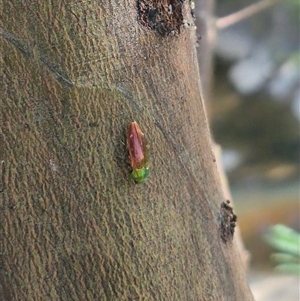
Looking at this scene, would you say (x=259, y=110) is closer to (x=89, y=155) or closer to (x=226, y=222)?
(x=226, y=222)

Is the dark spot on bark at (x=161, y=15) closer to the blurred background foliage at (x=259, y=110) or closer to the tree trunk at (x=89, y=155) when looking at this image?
the tree trunk at (x=89, y=155)

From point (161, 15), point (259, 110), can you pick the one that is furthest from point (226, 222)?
point (259, 110)

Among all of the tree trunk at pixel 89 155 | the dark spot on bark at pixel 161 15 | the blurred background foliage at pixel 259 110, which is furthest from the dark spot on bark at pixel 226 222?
the blurred background foliage at pixel 259 110

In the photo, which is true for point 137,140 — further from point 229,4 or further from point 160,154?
point 229,4

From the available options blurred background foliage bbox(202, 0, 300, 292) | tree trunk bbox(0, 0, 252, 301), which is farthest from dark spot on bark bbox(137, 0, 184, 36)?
blurred background foliage bbox(202, 0, 300, 292)

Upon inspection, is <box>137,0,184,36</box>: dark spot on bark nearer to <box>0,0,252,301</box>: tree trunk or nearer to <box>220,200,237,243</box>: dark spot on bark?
<box>0,0,252,301</box>: tree trunk

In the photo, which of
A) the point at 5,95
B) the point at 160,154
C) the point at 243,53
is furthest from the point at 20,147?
the point at 243,53
